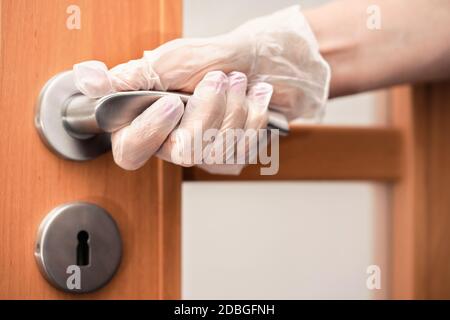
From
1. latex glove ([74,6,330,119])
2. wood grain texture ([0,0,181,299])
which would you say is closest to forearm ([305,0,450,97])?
latex glove ([74,6,330,119])

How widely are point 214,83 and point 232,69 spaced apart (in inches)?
1.9

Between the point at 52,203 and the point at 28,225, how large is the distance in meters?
0.02

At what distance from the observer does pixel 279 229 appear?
524mm

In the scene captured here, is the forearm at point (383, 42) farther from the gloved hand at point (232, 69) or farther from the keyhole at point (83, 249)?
the keyhole at point (83, 249)

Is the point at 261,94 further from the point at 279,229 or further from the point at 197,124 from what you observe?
the point at 279,229

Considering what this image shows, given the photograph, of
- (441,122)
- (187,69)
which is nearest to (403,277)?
(441,122)

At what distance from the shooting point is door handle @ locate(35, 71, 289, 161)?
33cm

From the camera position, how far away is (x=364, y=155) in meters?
0.54

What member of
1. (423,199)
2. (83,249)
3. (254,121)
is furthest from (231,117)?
(423,199)

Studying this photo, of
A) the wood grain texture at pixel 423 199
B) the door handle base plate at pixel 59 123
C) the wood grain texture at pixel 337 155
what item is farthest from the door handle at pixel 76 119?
the wood grain texture at pixel 423 199

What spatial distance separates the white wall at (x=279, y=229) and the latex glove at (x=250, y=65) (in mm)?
82
